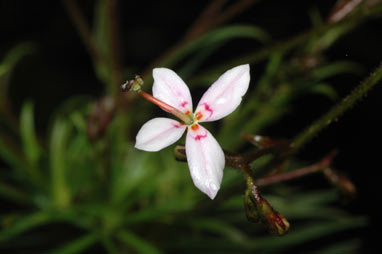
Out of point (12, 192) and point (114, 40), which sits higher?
point (114, 40)

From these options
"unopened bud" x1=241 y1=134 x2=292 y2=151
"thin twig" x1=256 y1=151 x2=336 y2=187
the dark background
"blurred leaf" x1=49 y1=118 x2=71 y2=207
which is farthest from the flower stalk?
the dark background

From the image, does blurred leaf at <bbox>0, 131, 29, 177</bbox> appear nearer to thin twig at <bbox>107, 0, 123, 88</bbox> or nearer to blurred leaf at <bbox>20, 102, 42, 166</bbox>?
blurred leaf at <bbox>20, 102, 42, 166</bbox>

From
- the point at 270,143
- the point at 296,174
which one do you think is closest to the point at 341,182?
the point at 296,174

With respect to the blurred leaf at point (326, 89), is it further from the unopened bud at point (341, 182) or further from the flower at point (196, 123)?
the flower at point (196, 123)

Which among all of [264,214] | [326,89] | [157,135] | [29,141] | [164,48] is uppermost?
[164,48]

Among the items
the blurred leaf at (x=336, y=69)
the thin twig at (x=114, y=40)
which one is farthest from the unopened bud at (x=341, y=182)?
the thin twig at (x=114, y=40)

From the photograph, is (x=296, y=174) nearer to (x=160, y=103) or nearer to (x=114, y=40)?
(x=160, y=103)
